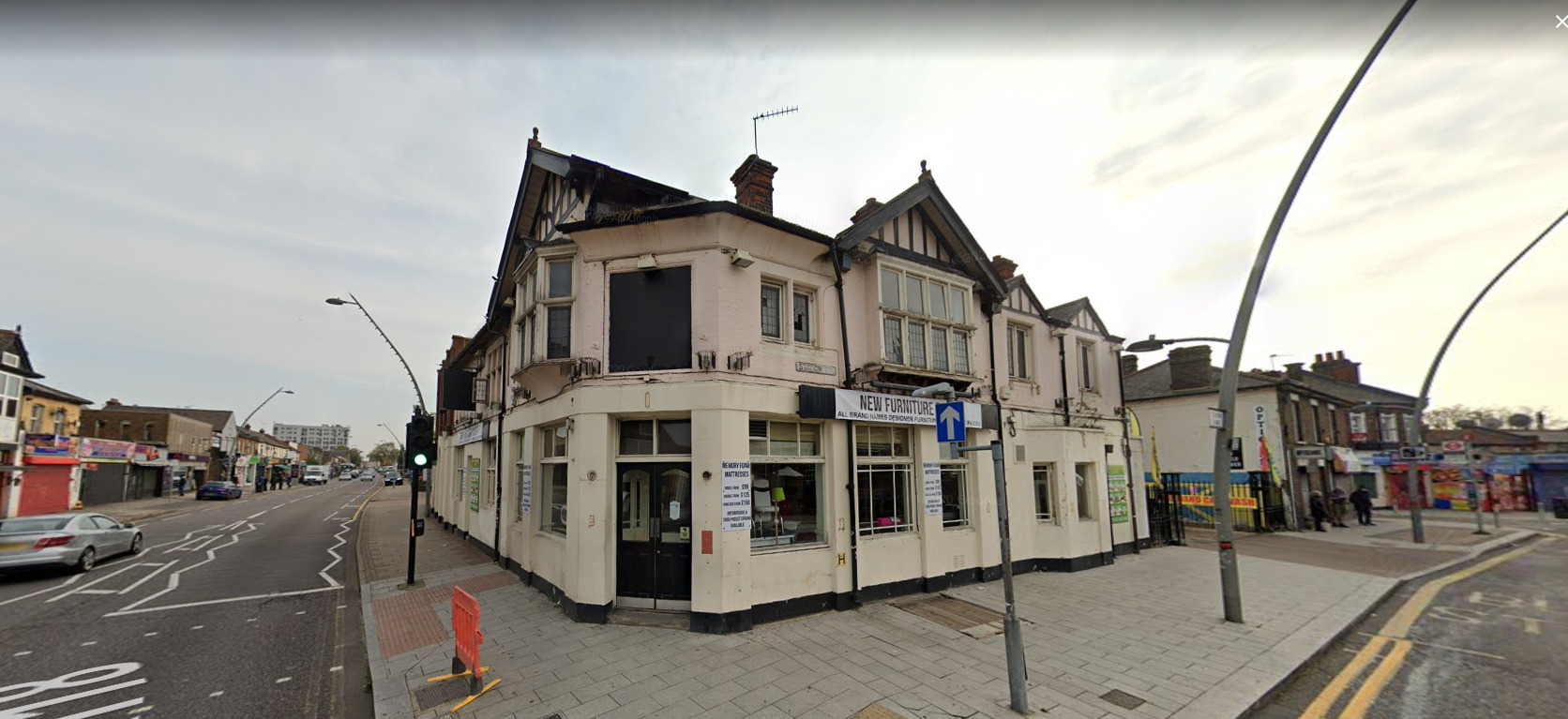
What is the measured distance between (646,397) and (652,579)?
2.84m

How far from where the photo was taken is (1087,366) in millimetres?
16297

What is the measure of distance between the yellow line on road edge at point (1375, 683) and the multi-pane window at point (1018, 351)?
7.57 m

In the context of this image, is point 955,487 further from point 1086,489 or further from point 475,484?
point 475,484

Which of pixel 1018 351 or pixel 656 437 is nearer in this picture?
pixel 656 437

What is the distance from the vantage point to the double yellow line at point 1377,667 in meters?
6.21

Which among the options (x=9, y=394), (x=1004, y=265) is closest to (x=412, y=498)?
(x=1004, y=265)

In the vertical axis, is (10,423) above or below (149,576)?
above

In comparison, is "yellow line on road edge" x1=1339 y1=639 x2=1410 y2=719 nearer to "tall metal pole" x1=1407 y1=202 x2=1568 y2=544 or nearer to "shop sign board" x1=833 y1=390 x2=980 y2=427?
"shop sign board" x1=833 y1=390 x2=980 y2=427

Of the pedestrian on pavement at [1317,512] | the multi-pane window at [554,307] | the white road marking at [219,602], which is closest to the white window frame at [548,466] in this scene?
the multi-pane window at [554,307]

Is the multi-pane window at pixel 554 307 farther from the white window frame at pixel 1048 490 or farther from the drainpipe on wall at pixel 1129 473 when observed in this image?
the drainpipe on wall at pixel 1129 473

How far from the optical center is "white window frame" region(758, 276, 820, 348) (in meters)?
9.78

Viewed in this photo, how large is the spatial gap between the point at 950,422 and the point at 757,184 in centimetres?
656

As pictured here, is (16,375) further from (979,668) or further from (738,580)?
(979,668)

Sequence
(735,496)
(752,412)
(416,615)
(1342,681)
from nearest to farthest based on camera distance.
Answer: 1. (1342,681)
2. (735,496)
3. (752,412)
4. (416,615)
